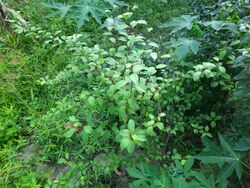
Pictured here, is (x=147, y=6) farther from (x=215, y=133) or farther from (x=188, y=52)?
(x=215, y=133)

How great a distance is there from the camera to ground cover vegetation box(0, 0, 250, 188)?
1.62 m

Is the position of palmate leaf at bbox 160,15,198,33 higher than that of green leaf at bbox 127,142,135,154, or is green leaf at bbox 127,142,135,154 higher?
palmate leaf at bbox 160,15,198,33

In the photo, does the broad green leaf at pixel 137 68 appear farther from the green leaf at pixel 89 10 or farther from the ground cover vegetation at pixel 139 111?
the green leaf at pixel 89 10

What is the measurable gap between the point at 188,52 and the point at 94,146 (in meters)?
0.90

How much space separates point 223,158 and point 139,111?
64 cm

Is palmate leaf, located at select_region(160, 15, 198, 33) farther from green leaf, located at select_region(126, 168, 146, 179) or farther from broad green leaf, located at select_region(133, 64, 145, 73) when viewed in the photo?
green leaf, located at select_region(126, 168, 146, 179)

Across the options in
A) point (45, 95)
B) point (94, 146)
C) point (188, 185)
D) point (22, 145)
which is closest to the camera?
point (188, 185)

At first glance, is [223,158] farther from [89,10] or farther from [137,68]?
[89,10]

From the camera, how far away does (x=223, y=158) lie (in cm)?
153

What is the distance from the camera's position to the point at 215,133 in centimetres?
215

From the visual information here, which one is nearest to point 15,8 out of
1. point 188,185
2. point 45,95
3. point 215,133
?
point 45,95

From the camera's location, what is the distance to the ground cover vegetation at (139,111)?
5.30ft

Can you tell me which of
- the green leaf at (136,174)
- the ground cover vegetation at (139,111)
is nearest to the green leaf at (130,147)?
the ground cover vegetation at (139,111)

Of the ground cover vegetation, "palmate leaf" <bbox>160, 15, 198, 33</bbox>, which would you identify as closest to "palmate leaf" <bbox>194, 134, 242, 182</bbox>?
the ground cover vegetation
